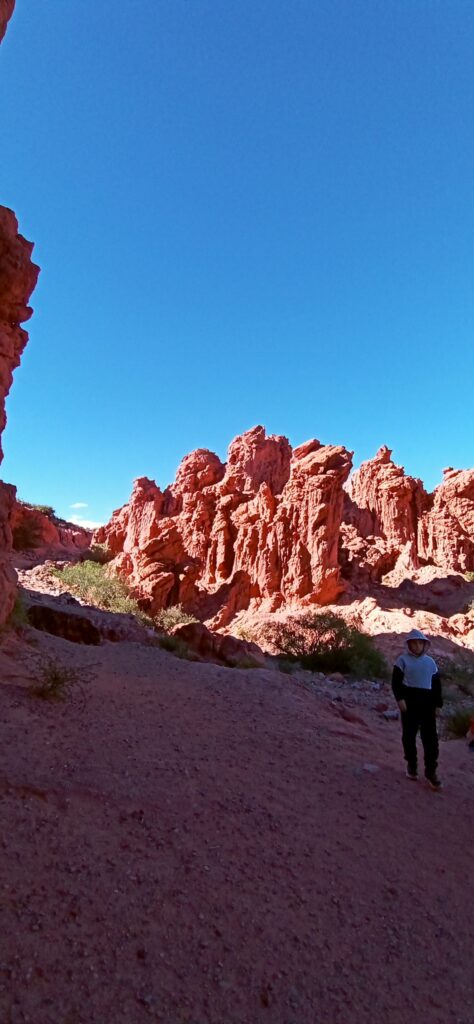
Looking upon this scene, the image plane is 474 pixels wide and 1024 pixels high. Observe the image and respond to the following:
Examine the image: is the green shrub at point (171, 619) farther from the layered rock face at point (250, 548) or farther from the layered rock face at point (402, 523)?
the layered rock face at point (402, 523)

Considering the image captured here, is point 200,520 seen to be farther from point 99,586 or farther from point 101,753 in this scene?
point 101,753

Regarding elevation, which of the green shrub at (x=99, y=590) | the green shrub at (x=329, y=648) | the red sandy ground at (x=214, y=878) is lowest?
the red sandy ground at (x=214, y=878)

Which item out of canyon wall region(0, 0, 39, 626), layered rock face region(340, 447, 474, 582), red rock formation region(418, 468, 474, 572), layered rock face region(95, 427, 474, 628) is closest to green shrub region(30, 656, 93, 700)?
canyon wall region(0, 0, 39, 626)

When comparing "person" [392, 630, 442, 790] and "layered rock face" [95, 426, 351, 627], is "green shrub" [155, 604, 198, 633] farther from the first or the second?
"person" [392, 630, 442, 790]

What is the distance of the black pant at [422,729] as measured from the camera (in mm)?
5180

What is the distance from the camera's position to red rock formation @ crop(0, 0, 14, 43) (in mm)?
6082

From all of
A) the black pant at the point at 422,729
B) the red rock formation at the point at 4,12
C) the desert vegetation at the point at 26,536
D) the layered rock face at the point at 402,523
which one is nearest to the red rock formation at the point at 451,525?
the layered rock face at the point at 402,523

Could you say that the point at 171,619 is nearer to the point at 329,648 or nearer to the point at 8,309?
the point at 329,648

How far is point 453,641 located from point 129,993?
24.8 m

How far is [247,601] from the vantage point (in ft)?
103

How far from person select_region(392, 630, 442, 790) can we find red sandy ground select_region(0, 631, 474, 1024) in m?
0.24

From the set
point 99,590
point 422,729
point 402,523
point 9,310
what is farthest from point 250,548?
point 422,729

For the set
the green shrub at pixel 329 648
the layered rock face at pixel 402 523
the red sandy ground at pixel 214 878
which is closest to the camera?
the red sandy ground at pixel 214 878

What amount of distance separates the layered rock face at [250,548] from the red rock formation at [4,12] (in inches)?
844
